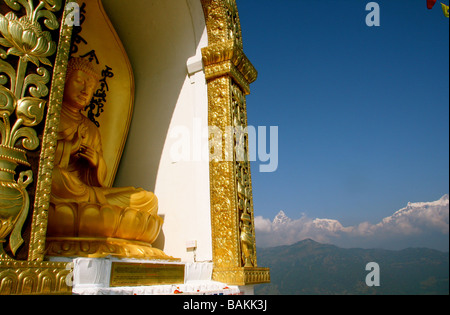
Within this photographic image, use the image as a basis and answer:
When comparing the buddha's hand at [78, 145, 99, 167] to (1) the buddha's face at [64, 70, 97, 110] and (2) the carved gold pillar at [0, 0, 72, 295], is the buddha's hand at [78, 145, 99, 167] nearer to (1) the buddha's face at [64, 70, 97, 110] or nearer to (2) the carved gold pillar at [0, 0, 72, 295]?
(1) the buddha's face at [64, 70, 97, 110]

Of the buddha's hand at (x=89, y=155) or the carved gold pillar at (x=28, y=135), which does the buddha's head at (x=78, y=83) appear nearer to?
the buddha's hand at (x=89, y=155)

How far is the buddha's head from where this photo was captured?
2914 millimetres

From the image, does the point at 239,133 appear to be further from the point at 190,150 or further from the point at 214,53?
the point at 214,53

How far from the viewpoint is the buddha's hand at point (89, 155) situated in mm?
2993

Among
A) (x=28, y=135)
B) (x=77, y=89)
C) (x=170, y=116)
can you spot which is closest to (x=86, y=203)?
(x=28, y=135)

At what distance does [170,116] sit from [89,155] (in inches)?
37.0

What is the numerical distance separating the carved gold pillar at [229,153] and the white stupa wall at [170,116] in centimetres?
11

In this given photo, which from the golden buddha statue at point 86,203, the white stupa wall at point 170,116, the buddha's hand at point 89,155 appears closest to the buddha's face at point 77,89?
the golden buddha statue at point 86,203

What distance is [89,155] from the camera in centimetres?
303
